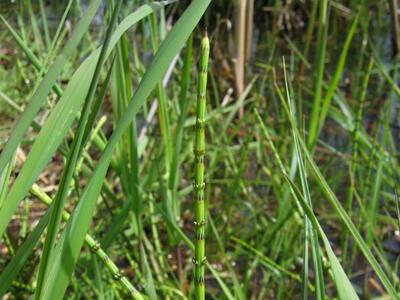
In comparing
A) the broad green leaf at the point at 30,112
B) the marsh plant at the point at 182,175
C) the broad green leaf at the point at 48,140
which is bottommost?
the marsh plant at the point at 182,175

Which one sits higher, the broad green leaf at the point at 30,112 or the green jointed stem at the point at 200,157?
the broad green leaf at the point at 30,112

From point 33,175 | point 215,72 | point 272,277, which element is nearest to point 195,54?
point 215,72

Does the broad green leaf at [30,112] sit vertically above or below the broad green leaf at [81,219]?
above

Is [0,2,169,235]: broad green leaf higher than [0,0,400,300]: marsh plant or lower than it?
higher

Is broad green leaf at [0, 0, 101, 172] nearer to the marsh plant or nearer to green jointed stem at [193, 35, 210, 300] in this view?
the marsh plant

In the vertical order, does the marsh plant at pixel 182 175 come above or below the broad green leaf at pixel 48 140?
below

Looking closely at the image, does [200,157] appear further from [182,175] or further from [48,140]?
[182,175]

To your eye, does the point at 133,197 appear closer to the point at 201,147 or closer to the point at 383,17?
the point at 201,147

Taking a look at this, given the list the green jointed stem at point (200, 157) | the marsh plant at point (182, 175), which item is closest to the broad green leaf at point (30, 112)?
the marsh plant at point (182, 175)

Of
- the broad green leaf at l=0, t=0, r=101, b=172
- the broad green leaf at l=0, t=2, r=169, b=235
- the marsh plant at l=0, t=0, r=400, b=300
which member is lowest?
the marsh plant at l=0, t=0, r=400, b=300

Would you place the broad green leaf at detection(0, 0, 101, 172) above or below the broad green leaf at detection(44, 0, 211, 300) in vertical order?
above

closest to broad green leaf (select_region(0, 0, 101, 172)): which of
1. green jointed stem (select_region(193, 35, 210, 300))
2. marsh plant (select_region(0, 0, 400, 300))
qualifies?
marsh plant (select_region(0, 0, 400, 300))

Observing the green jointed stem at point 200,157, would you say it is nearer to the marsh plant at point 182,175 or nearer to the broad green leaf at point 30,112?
the marsh plant at point 182,175
